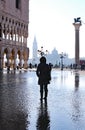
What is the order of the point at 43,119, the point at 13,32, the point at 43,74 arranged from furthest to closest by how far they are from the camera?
the point at 13,32, the point at 43,74, the point at 43,119

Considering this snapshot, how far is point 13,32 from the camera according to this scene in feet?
277

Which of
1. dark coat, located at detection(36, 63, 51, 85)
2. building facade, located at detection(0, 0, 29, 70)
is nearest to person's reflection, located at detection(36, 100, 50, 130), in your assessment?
dark coat, located at detection(36, 63, 51, 85)

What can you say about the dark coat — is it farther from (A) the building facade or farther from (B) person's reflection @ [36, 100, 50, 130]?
(A) the building facade

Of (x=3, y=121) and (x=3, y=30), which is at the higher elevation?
(x=3, y=30)

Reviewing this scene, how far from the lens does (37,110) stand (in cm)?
1139

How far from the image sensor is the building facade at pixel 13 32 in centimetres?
7844

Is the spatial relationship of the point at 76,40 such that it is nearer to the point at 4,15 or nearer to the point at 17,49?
the point at 17,49

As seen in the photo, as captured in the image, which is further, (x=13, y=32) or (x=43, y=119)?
(x=13, y=32)

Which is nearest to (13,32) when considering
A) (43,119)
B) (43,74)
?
(43,74)

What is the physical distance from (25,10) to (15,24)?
20.0ft

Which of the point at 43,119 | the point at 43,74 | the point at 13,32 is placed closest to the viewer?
the point at 43,119

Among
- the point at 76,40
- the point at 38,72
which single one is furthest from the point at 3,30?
the point at 38,72

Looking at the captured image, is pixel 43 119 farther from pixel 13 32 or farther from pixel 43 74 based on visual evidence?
pixel 13 32

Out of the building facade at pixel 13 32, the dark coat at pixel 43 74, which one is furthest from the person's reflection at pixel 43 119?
the building facade at pixel 13 32
